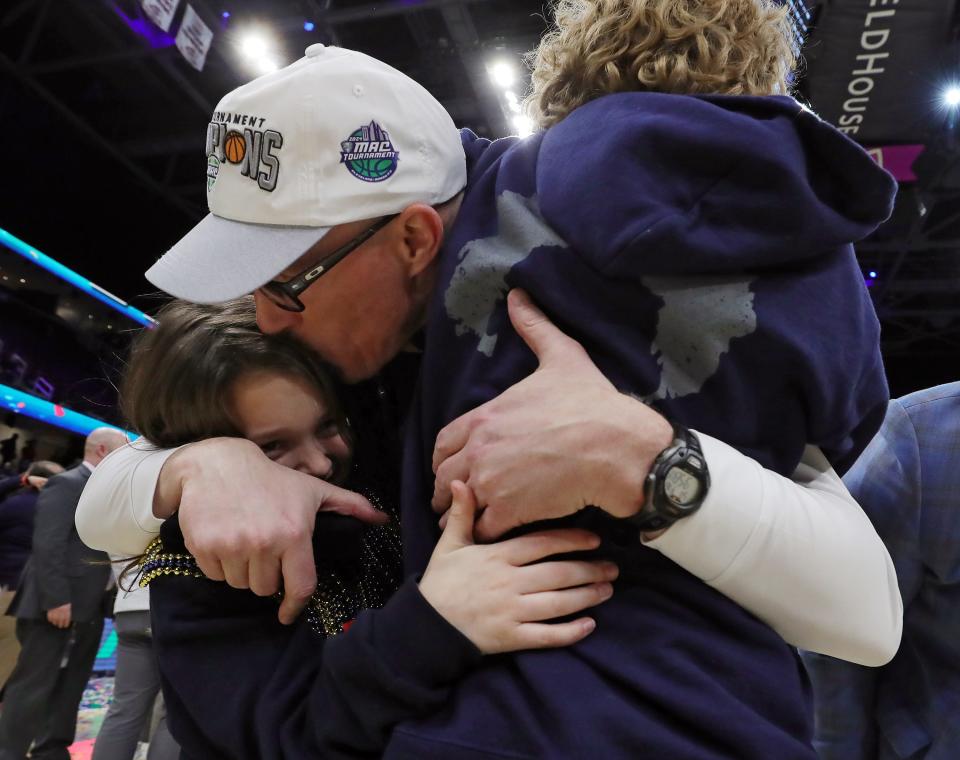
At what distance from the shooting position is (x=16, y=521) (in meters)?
4.39

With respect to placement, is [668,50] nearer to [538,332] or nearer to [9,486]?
[538,332]

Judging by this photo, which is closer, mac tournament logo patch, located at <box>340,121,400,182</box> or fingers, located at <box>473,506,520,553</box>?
fingers, located at <box>473,506,520,553</box>

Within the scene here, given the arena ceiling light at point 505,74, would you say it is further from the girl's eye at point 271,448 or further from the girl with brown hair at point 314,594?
the girl's eye at point 271,448

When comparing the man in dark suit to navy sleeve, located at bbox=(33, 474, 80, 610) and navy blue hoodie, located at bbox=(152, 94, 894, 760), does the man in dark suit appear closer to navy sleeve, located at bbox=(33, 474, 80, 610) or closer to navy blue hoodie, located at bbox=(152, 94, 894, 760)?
navy sleeve, located at bbox=(33, 474, 80, 610)

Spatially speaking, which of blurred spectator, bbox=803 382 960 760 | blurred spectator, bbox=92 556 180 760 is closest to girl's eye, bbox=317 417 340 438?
blurred spectator, bbox=803 382 960 760

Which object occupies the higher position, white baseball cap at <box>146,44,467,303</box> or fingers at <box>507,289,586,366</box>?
white baseball cap at <box>146,44,467,303</box>

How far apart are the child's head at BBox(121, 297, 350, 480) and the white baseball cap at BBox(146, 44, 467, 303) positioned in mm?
112

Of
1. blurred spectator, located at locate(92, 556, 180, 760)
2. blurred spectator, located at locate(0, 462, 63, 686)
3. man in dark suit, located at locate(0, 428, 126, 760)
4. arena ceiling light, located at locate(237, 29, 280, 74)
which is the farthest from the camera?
arena ceiling light, located at locate(237, 29, 280, 74)

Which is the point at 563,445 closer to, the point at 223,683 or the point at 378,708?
the point at 378,708

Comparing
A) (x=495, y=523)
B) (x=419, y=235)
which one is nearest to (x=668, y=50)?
(x=419, y=235)

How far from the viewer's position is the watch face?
67 centimetres

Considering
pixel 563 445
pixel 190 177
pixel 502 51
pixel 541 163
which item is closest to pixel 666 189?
pixel 541 163

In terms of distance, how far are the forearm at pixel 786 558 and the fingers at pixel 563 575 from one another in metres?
0.06

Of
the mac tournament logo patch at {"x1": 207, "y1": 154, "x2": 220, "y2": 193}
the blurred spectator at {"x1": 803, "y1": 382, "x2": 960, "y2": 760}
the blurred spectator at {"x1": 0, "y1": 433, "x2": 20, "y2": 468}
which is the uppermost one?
the mac tournament logo patch at {"x1": 207, "y1": 154, "x2": 220, "y2": 193}
